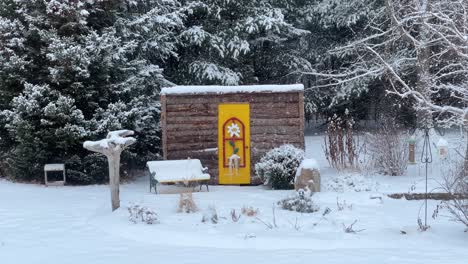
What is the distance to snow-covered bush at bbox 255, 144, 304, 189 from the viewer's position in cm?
1095

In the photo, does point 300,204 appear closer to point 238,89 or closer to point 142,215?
point 142,215

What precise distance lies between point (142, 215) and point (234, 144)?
13.9ft

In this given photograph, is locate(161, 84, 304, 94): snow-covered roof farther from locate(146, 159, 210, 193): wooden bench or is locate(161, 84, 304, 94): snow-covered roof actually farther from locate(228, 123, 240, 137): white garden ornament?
locate(146, 159, 210, 193): wooden bench

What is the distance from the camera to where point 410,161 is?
1288cm

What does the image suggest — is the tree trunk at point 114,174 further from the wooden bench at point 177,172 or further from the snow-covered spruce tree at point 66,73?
the snow-covered spruce tree at point 66,73

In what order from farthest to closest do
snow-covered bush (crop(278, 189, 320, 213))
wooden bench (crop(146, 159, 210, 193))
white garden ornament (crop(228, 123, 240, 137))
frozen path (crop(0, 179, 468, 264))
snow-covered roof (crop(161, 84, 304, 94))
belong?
white garden ornament (crop(228, 123, 240, 137)) < snow-covered roof (crop(161, 84, 304, 94)) < wooden bench (crop(146, 159, 210, 193)) < snow-covered bush (crop(278, 189, 320, 213)) < frozen path (crop(0, 179, 468, 264))

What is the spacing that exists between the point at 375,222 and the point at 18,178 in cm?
854

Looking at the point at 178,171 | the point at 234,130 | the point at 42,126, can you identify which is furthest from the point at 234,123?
the point at 42,126

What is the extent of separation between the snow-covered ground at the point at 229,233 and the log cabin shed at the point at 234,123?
1.63m

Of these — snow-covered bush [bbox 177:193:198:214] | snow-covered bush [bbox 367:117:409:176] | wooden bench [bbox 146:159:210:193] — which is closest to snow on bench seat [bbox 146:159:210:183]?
wooden bench [bbox 146:159:210:193]

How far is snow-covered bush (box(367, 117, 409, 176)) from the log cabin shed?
6.10 feet

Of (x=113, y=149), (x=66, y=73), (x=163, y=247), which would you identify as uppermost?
(x=66, y=73)

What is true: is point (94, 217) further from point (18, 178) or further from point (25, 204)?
point (18, 178)

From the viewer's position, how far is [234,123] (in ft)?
38.9
